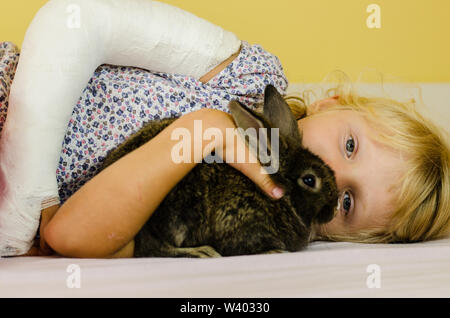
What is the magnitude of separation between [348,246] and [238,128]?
0.41 metres

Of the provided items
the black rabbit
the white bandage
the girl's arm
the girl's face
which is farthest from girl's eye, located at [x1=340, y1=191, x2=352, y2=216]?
the white bandage

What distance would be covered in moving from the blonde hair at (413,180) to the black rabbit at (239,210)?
0.27m

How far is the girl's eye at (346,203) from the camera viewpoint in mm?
1115

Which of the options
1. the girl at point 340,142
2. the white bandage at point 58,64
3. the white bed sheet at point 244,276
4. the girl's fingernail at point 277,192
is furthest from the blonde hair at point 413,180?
the white bandage at point 58,64

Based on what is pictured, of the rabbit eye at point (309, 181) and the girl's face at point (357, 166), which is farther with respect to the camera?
the girl's face at point (357, 166)

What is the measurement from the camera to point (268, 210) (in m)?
0.89

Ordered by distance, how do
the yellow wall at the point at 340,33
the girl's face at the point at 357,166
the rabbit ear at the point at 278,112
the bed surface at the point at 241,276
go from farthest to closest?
the yellow wall at the point at 340,33
the girl's face at the point at 357,166
the rabbit ear at the point at 278,112
the bed surface at the point at 241,276

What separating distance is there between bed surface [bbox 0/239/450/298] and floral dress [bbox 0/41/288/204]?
0.31 meters

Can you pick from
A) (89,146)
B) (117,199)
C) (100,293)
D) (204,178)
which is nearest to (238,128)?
(204,178)

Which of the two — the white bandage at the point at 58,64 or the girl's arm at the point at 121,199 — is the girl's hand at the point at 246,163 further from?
the white bandage at the point at 58,64

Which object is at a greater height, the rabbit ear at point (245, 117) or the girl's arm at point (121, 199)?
the rabbit ear at point (245, 117)

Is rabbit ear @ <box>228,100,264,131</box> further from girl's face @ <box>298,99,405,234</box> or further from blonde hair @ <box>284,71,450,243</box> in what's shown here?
blonde hair @ <box>284,71,450,243</box>

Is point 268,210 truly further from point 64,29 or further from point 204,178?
point 64,29
